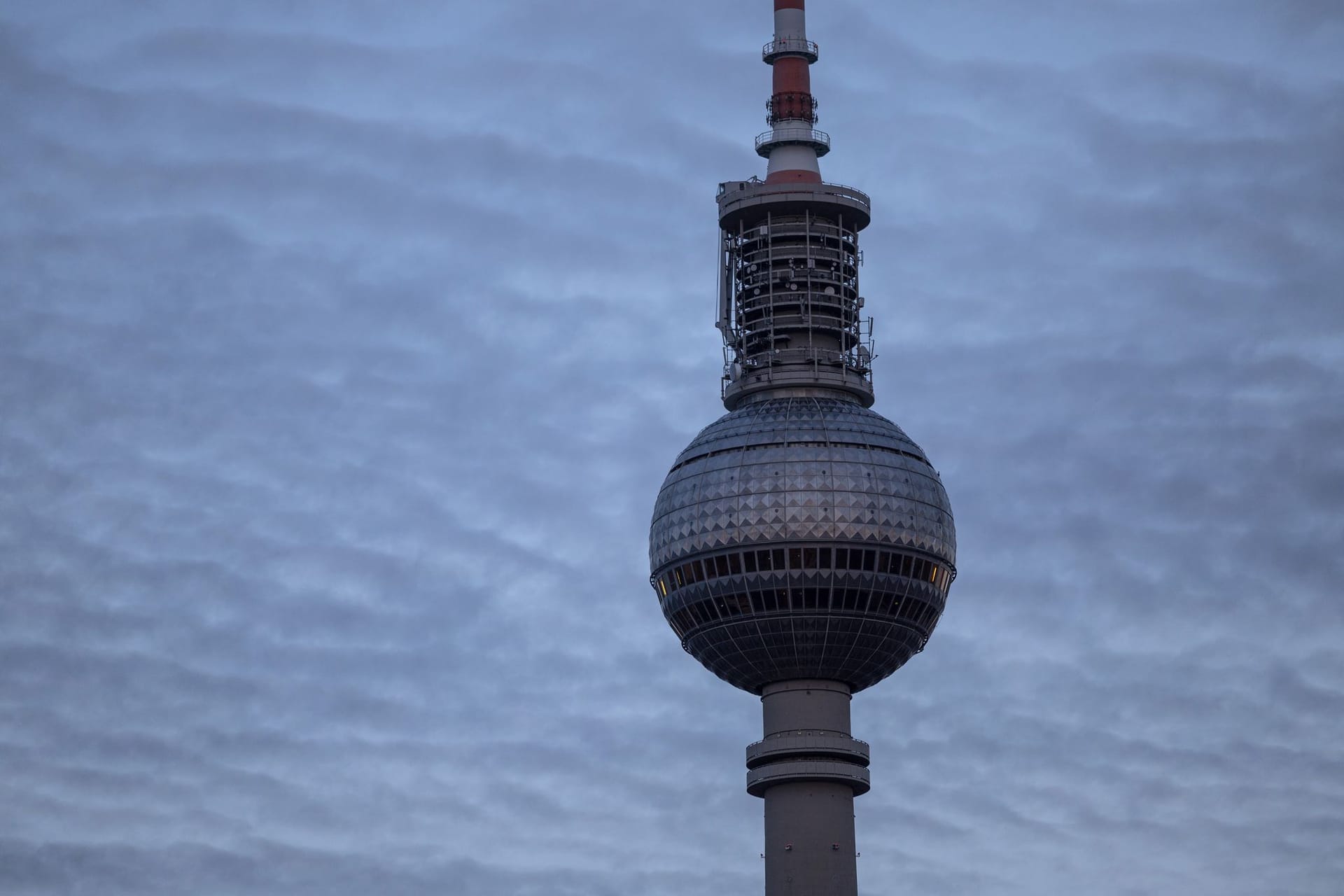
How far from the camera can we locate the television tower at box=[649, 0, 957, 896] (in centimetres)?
18188

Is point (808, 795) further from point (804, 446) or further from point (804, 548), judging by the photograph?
point (804, 446)

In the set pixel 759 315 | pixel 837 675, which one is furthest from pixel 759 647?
pixel 759 315

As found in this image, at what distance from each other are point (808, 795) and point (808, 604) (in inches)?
503

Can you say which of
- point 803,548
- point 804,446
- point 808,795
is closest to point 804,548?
Answer: point 803,548

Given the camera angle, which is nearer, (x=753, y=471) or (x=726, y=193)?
(x=753, y=471)

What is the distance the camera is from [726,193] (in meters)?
198

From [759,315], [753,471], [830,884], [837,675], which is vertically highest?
[759,315]

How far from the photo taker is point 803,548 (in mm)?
182000

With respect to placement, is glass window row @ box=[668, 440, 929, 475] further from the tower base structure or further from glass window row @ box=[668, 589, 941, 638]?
the tower base structure

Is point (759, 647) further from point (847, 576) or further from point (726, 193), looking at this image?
point (726, 193)

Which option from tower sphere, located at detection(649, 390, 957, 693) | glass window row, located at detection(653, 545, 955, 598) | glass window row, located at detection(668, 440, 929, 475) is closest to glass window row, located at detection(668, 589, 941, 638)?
tower sphere, located at detection(649, 390, 957, 693)

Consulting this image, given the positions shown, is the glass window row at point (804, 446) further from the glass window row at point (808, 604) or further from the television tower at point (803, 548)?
the glass window row at point (808, 604)

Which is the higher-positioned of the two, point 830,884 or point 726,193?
point 726,193

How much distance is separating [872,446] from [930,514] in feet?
20.7
